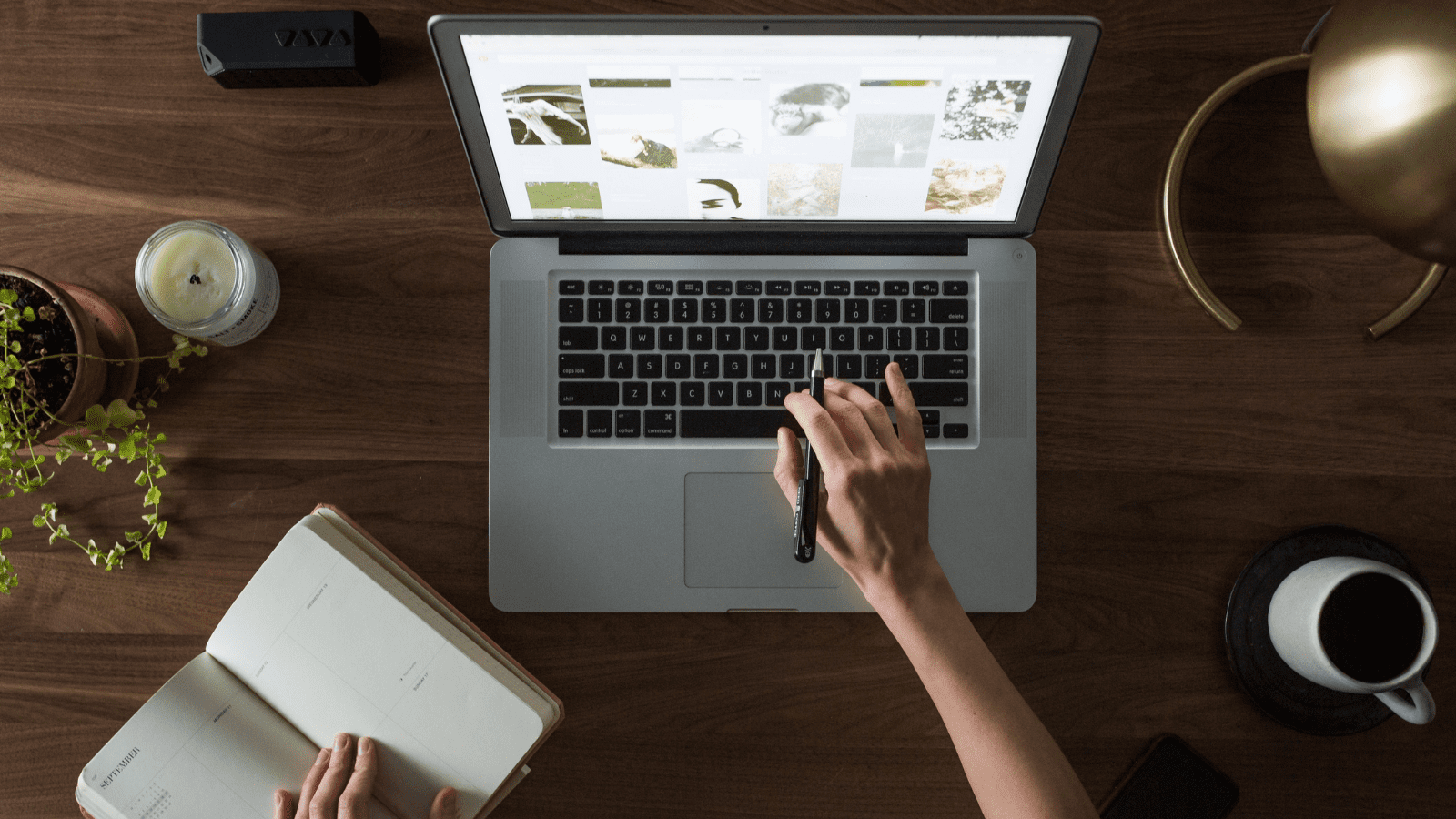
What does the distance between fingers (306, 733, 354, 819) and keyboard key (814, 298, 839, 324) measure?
1.91 ft

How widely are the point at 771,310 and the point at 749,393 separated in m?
0.08

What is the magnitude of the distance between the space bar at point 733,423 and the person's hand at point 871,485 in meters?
0.05

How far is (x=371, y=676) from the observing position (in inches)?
27.0

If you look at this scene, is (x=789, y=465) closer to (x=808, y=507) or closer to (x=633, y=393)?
(x=808, y=507)

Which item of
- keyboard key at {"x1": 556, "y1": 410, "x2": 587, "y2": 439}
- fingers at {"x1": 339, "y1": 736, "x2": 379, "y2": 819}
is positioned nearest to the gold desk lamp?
keyboard key at {"x1": 556, "y1": 410, "x2": 587, "y2": 439}

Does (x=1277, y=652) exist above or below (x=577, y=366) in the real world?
below

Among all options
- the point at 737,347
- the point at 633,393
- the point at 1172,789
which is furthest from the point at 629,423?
the point at 1172,789

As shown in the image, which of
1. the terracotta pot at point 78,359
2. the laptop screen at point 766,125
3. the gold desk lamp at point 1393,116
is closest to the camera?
the gold desk lamp at point 1393,116

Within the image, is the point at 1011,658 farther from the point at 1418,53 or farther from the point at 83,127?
the point at 83,127

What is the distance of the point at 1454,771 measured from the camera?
0.74 meters

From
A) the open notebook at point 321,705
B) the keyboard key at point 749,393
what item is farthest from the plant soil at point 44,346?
the keyboard key at point 749,393

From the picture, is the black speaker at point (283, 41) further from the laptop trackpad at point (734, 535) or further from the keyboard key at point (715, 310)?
the laptop trackpad at point (734, 535)

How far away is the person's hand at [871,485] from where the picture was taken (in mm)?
651

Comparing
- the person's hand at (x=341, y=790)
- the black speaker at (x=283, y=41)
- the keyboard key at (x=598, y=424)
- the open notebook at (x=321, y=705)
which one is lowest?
the person's hand at (x=341, y=790)
